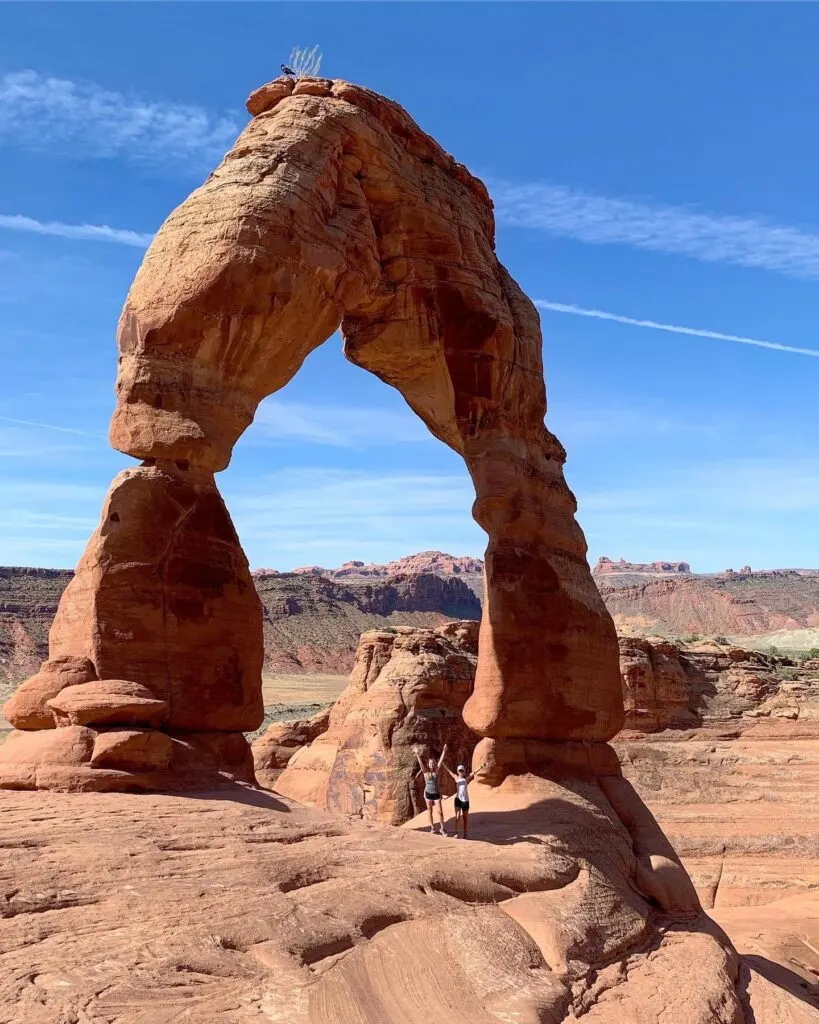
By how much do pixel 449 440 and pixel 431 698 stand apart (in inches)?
241

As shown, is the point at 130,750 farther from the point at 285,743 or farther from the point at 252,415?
the point at 285,743

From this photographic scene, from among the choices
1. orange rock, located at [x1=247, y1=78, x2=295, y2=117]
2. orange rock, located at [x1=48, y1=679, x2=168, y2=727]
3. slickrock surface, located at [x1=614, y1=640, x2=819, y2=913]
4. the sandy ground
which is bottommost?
the sandy ground

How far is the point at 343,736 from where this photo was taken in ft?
66.9

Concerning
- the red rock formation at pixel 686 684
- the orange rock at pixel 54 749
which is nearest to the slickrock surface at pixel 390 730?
the red rock formation at pixel 686 684

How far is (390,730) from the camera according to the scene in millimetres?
18844

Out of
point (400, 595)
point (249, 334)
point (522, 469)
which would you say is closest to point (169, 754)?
point (249, 334)

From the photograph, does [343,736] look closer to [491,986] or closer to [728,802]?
[728,802]

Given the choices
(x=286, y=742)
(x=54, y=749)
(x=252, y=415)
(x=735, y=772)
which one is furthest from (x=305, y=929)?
(x=735, y=772)

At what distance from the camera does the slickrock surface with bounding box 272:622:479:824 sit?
1822cm

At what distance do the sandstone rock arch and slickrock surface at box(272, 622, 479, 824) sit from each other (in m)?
4.58

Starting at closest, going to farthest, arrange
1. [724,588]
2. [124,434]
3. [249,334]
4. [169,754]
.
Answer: [169,754], [124,434], [249,334], [724,588]

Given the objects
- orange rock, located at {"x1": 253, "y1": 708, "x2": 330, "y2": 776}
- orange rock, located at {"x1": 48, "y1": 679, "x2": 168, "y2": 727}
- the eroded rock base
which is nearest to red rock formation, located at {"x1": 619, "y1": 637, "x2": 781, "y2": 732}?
orange rock, located at {"x1": 253, "y1": 708, "x2": 330, "y2": 776}

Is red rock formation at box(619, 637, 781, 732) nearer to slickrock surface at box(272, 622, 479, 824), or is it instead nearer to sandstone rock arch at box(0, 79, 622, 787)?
slickrock surface at box(272, 622, 479, 824)

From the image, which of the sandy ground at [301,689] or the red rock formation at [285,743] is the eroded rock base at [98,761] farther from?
the sandy ground at [301,689]
